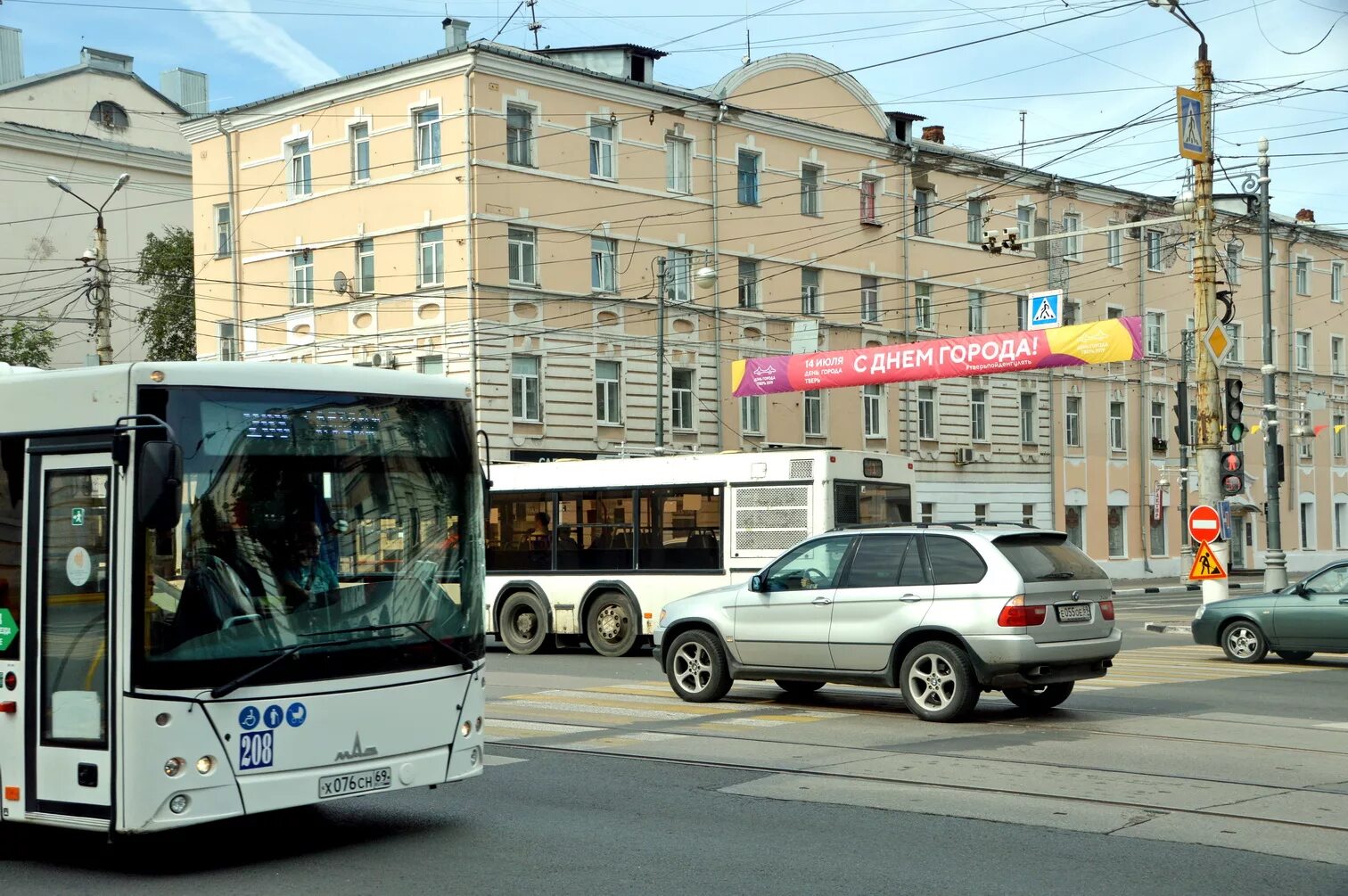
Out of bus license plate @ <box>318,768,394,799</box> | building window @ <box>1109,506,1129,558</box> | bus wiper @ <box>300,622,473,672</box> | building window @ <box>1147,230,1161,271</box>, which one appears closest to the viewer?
bus license plate @ <box>318,768,394,799</box>

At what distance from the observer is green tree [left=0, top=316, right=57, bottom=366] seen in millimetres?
47969

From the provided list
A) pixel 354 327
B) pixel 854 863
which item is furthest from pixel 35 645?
pixel 354 327

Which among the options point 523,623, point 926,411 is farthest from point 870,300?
point 523,623

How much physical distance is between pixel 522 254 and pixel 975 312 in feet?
59.6

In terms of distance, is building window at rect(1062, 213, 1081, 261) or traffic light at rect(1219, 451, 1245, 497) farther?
building window at rect(1062, 213, 1081, 261)

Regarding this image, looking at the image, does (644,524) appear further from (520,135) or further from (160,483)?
(520,135)

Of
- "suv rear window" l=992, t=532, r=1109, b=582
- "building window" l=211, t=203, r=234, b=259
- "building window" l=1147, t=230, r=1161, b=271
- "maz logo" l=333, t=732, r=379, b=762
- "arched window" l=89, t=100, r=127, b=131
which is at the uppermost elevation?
"arched window" l=89, t=100, r=127, b=131

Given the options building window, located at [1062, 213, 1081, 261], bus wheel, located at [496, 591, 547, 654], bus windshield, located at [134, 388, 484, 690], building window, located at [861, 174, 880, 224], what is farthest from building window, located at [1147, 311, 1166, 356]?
bus windshield, located at [134, 388, 484, 690]

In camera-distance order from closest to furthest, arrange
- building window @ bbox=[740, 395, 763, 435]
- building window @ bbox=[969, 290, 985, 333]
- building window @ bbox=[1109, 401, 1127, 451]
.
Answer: building window @ bbox=[740, 395, 763, 435] → building window @ bbox=[969, 290, 985, 333] → building window @ bbox=[1109, 401, 1127, 451]

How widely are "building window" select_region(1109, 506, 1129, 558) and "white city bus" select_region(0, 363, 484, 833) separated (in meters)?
48.2

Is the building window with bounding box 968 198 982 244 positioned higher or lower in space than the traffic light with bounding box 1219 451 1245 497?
higher

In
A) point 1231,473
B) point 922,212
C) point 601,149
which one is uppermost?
point 601,149

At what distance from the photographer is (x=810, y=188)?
4512 cm

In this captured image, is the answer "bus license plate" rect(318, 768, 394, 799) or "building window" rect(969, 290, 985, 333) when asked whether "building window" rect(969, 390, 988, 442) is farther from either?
"bus license plate" rect(318, 768, 394, 799)
